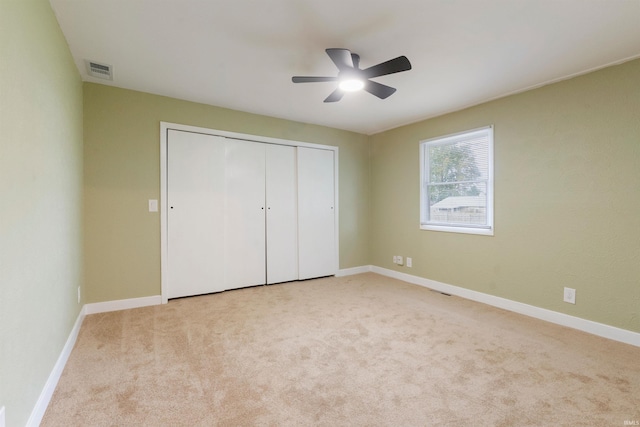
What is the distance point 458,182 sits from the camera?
12.5 feet

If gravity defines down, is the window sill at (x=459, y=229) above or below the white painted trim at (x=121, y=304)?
above

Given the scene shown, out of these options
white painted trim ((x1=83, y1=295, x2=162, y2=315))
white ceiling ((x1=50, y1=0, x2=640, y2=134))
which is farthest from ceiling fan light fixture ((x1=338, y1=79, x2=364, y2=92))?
white painted trim ((x1=83, y1=295, x2=162, y2=315))

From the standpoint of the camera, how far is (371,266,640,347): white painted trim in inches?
97.8

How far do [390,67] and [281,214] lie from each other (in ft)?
8.63

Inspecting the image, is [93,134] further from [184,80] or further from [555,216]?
[555,216]

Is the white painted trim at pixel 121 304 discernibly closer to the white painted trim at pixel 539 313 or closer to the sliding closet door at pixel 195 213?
the sliding closet door at pixel 195 213

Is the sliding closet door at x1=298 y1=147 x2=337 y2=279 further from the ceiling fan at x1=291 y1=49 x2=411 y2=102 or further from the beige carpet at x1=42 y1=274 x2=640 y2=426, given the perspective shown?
the ceiling fan at x1=291 y1=49 x2=411 y2=102

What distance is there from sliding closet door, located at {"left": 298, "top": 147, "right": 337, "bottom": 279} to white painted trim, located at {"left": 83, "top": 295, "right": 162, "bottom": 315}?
6.33 feet

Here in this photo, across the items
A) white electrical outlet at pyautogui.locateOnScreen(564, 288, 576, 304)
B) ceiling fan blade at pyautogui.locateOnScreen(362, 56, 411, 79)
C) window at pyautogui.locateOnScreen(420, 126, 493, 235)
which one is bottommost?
white electrical outlet at pyautogui.locateOnScreen(564, 288, 576, 304)

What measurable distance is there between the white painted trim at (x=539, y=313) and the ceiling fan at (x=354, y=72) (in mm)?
2588

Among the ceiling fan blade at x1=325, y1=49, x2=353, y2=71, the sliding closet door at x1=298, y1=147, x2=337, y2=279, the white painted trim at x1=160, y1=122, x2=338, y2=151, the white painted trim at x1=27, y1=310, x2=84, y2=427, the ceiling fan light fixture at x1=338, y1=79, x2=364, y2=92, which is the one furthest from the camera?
the sliding closet door at x1=298, y1=147, x2=337, y2=279

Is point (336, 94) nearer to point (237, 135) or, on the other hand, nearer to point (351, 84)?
point (351, 84)

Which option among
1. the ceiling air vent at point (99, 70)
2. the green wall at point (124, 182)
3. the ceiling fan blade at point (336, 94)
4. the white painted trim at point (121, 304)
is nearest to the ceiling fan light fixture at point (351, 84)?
the ceiling fan blade at point (336, 94)

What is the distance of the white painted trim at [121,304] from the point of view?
9.96 ft
